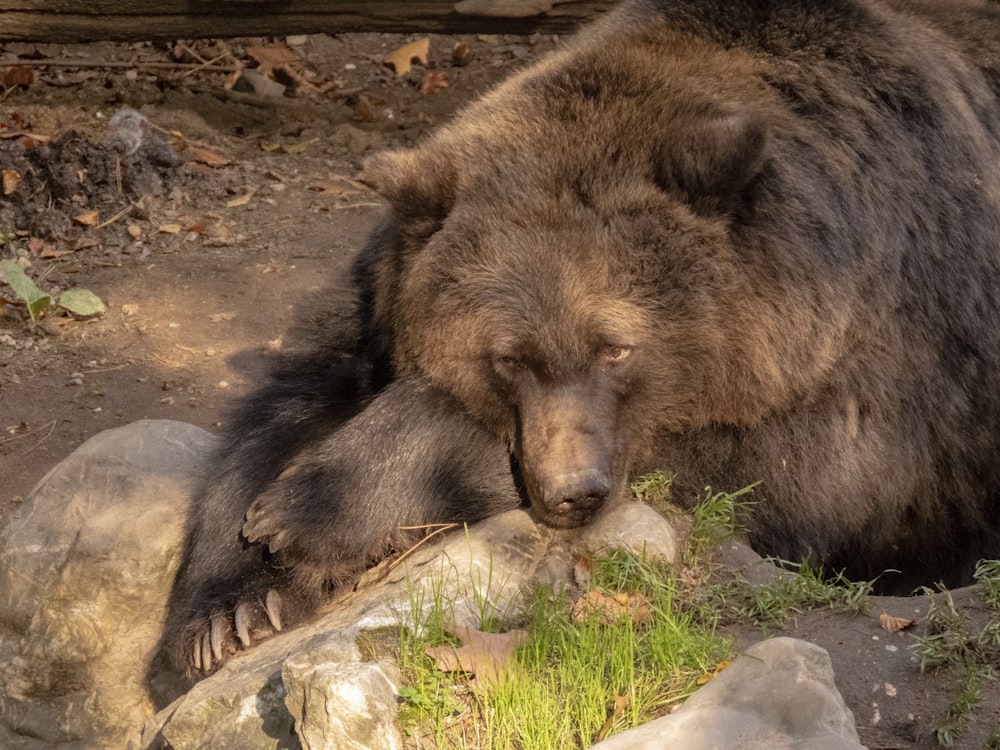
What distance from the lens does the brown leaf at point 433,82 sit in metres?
10.6

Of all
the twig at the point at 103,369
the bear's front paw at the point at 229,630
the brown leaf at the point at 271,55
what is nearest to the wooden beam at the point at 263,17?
the brown leaf at the point at 271,55

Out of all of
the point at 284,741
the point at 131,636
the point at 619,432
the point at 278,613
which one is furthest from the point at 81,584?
the point at 619,432

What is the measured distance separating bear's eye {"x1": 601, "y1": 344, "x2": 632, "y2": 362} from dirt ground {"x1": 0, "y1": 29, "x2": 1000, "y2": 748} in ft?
10.4

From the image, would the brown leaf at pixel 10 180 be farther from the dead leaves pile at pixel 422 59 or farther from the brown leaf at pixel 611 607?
the brown leaf at pixel 611 607

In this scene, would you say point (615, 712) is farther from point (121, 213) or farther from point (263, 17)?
point (263, 17)

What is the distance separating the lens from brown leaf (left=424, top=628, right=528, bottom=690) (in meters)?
3.47

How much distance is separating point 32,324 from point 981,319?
224 inches

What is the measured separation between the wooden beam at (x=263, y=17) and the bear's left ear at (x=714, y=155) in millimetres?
4970

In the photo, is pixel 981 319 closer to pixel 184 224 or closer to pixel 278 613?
pixel 278 613

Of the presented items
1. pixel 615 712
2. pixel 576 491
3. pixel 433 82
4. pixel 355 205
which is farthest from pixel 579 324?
pixel 433 82

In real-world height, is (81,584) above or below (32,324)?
above

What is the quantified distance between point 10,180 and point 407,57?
3735mm

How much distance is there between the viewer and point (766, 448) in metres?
4.71

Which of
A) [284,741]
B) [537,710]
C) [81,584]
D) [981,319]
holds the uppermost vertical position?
[981,319]
